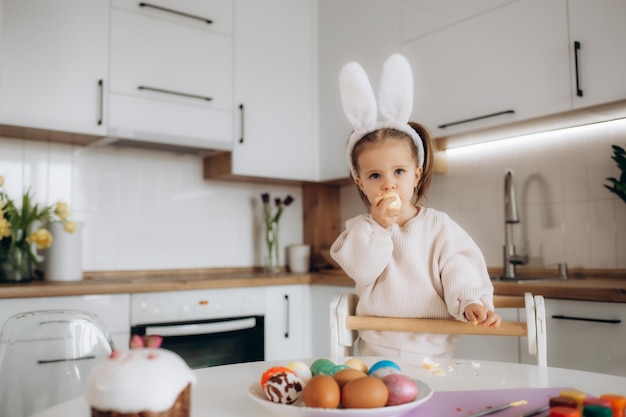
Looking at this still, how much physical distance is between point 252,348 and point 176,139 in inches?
40.7

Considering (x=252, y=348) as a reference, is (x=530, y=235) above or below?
above

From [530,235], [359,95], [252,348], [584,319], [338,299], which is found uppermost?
[359,95]

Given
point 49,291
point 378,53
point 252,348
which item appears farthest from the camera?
point 378,53

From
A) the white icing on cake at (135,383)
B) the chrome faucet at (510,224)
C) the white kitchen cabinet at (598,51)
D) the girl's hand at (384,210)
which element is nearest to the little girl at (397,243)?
the girl's hand at (384,210)

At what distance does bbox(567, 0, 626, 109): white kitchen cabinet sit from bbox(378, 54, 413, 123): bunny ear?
0.99 meters

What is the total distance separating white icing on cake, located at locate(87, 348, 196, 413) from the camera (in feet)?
1.78

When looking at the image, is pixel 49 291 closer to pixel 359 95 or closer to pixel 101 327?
pixel 101 327

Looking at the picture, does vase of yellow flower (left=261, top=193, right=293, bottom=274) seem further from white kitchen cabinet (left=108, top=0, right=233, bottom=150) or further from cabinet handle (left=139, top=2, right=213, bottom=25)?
cabinet handle (left=139, top=2, right=213, bottom=25)

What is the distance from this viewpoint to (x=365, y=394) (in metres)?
Result: 0.70

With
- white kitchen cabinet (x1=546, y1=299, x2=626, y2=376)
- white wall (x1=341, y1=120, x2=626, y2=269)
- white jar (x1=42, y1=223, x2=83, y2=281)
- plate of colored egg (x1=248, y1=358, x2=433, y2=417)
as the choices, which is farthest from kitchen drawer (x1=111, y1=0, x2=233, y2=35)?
plate of colored egg (x1=248, y1=358, x2=433, y2=417)

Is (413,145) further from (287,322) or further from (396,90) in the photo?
(287,322)

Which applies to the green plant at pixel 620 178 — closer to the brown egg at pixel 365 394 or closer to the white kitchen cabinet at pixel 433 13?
the white kitchen cabinet at pixel 433 13

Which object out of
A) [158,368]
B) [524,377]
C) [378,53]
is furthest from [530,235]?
[158,368]

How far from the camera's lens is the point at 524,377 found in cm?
99
